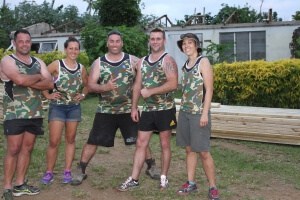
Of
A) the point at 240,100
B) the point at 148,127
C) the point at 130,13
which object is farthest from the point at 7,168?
the point at 130,13

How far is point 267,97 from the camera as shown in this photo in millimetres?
10984

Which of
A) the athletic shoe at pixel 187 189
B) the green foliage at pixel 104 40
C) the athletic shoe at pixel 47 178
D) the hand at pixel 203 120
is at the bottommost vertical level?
the athletic shoe at pixel 187 189

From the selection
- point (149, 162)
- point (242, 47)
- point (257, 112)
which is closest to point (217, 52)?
point (242, 47)

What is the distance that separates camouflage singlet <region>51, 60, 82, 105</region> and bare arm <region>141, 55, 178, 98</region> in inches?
34.9

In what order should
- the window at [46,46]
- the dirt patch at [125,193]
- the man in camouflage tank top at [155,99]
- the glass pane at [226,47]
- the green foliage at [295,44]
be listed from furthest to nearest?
1. the window at [46,46]
2. the glass pane at [226,47]
3. the green foliage at [295,44]
4. the man in camouflage tank top at [155,99]
5. the dirt patch at [125,193]

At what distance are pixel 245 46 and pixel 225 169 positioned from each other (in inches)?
454

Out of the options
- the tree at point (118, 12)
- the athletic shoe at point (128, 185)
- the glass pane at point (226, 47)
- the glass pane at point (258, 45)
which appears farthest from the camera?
the tree at point (118, 12)

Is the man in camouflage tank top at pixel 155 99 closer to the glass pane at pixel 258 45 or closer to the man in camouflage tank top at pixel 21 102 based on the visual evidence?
the man in camouflage tank top at pixel 21 102

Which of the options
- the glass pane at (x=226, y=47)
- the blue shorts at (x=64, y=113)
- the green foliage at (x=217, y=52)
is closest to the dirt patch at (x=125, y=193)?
the blue shorts at (x=64, y=113)

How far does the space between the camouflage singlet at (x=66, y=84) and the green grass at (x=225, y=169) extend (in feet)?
3.66

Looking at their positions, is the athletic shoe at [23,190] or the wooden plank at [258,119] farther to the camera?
the wooden plank at [258,119]

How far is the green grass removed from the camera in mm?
5336

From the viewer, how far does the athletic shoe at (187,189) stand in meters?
5.14

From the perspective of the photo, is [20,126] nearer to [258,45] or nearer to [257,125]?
[257,125]
